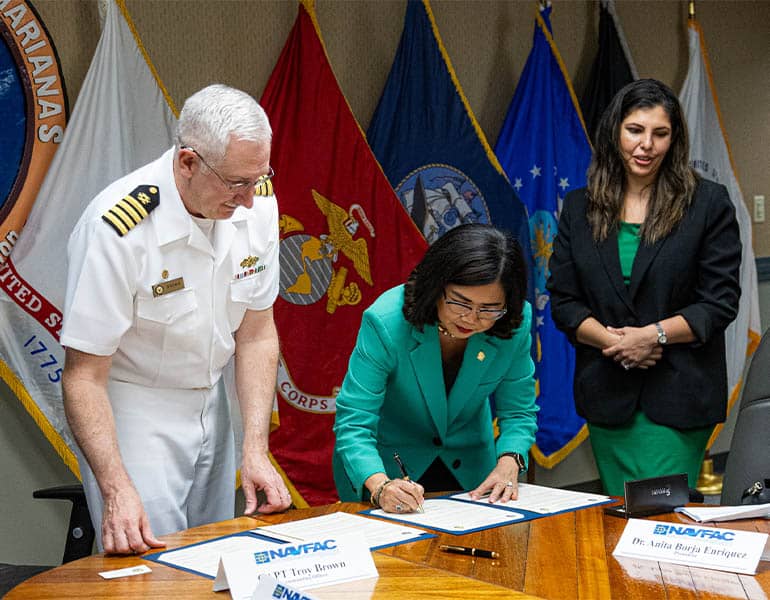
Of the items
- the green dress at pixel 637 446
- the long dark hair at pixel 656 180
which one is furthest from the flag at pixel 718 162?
the green dress at pixel 637 446

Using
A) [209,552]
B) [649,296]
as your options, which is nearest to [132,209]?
[209,552]

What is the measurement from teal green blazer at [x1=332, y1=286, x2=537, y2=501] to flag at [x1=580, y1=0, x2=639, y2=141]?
7.40 ft

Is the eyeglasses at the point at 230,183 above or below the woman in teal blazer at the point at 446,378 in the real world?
above

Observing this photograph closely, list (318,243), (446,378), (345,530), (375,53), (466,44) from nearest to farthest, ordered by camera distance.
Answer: (345,530), (446,378), (318,243), (375,53), (466,44)

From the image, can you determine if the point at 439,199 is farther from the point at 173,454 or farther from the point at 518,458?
the point at 173,454

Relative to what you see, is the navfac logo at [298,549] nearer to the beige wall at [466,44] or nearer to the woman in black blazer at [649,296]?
the woman in black blazer at [649,296]

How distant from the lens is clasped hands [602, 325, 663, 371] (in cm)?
264

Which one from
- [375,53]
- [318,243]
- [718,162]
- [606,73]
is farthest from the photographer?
[718,162]

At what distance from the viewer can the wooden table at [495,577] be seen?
1.53 metres

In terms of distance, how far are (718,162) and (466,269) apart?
10.2 feet

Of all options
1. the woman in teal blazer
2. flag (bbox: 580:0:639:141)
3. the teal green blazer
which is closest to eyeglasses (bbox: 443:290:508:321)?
the woman in teal blazer

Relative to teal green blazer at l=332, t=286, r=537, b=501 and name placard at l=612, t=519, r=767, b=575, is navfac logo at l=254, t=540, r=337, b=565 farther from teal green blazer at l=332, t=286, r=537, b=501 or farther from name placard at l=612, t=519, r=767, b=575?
teal green blazer at l=332, t=286, r=537, b=501

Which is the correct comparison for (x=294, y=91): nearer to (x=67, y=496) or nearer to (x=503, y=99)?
(x=503, y=99)

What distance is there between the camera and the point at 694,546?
5.60ft
